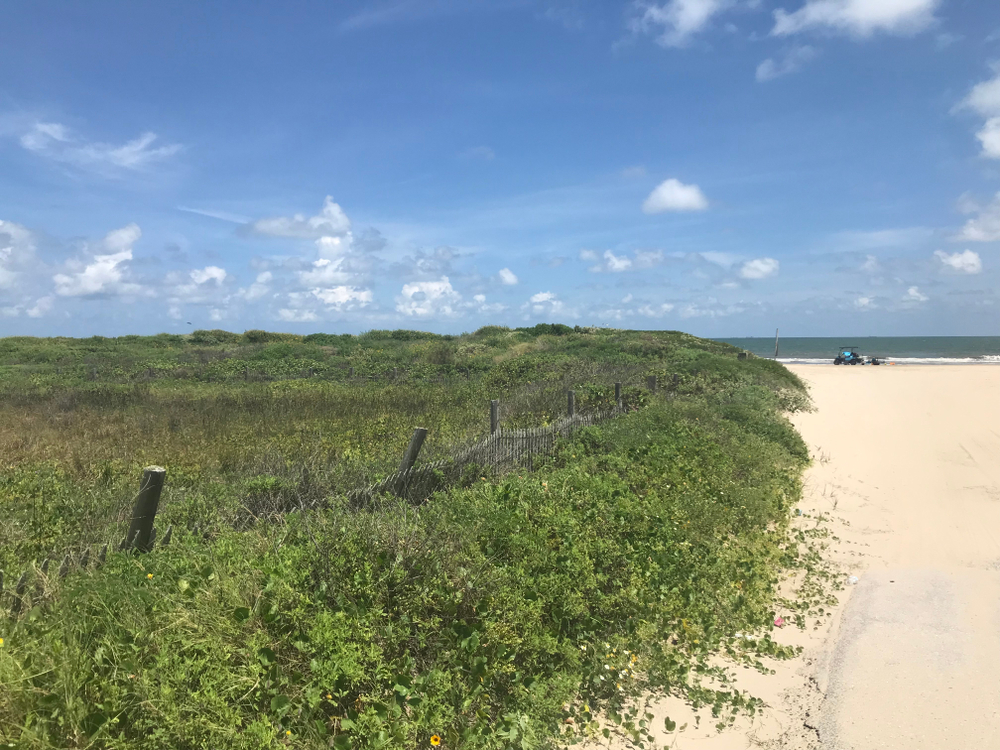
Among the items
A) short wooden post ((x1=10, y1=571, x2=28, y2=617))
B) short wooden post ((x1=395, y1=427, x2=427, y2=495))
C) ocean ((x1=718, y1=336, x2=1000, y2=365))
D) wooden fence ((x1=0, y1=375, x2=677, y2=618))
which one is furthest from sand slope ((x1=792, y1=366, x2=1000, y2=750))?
ocean ((x1=718, y1=336, x2=1000, y2=365))

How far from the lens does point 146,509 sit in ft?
15.3

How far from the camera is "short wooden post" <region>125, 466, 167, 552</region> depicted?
15.0 ft

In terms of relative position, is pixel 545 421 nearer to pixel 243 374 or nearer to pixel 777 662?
pixel 777 662

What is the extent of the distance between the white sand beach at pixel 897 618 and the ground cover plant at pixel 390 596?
45 centimetres

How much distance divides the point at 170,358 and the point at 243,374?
1050cm

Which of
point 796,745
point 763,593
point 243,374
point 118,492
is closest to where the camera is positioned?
point 796,745

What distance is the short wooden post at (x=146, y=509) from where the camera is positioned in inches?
180

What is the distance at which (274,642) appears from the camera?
11.9 ft

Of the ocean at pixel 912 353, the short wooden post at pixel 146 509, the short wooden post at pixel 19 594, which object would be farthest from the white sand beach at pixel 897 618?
the ocean at pixel 912 353

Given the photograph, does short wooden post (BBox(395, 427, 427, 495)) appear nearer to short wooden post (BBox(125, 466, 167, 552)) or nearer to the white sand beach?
short wooden post (BBox(125, 466, 167, 552))

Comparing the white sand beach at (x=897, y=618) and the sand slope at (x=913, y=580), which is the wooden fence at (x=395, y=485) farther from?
the sand slope at (x=913, y=580)

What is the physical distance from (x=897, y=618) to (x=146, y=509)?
7.02 m

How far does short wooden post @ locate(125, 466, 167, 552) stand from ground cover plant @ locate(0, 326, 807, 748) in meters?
0.25

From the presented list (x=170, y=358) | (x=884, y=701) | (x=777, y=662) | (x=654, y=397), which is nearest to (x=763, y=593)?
(x=777, y=662)
